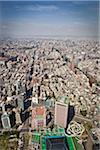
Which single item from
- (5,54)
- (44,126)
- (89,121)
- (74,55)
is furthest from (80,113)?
(5,54)

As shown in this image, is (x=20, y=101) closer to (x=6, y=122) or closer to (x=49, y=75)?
(x=6, y=122)

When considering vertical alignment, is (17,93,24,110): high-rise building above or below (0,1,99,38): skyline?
below

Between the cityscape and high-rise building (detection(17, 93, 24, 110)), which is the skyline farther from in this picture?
high-rise building (detection(17, 93, 24, 110))

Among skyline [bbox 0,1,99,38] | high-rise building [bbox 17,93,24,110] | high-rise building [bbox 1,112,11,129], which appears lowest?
high-rise building [bbox 1,112,11,129]

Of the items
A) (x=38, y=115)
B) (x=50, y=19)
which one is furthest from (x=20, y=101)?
(x=50, y=19)

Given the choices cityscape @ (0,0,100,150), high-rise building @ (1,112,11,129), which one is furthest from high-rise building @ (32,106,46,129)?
high-rise building @ (1,112,11,129)

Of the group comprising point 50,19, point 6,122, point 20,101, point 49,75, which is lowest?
point 6,122

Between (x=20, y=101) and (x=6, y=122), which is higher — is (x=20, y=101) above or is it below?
above
